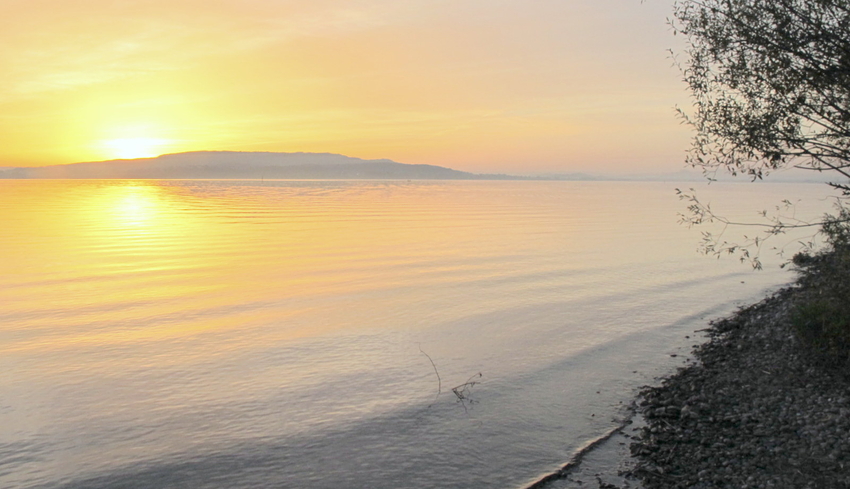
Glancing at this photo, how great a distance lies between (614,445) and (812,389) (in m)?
3.97

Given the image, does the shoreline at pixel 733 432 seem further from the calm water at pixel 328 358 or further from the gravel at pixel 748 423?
the calm water at pixel 328 358

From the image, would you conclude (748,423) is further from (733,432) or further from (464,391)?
(464,391)

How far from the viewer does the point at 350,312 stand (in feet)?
62.7

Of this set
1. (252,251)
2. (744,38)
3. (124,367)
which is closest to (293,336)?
(124,367)

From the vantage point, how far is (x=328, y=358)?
14609 mm

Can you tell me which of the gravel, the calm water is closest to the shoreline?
the gravel

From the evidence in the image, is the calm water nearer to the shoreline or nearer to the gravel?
the shoreline

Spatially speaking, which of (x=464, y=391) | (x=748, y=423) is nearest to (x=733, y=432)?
(x=748, y=423)

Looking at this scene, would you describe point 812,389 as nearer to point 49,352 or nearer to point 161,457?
→ point 161,457

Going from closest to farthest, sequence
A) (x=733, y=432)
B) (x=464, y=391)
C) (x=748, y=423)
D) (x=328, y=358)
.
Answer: (x=733, y=432) → (x=748, y=423) → (x=464, y=391) → (x=328, y=358)

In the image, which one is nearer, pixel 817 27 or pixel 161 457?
pixel 161 457

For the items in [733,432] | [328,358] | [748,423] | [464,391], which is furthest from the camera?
[328,358]

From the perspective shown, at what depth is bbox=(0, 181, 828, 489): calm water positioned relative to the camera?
9.61m

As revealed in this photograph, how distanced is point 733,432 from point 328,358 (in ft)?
28.9
